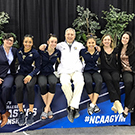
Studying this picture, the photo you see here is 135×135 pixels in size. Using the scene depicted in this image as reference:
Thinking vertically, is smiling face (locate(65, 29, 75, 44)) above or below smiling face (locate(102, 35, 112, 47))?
above

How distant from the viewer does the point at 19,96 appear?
7.12ft

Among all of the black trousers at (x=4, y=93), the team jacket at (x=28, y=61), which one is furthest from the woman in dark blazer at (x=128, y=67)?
the black trousers at (x=4, y=93)

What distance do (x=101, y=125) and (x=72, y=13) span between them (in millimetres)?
2951

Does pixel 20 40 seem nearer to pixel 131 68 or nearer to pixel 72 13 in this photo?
pixel 72 13

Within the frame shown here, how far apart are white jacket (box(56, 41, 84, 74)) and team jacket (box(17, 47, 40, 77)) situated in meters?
0.41

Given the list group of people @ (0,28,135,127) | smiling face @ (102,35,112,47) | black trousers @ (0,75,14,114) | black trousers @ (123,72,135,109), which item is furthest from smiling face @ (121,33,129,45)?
black trousers @ (0,75,14,114)

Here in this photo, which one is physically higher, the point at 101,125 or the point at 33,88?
the point at 33,88

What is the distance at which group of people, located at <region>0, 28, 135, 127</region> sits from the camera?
2.24 metres

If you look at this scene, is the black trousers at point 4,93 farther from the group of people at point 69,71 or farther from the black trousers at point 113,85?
the black trousers at point 113,85

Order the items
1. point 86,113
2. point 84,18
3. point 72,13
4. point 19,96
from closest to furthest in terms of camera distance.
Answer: point 19,96 < point 86,113 < point 84,18 < point 72,13

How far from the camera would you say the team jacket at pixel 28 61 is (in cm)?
234

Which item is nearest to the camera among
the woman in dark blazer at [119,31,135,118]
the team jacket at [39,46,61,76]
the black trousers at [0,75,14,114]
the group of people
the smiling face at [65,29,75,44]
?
the black trousers at [0,75,14,114]

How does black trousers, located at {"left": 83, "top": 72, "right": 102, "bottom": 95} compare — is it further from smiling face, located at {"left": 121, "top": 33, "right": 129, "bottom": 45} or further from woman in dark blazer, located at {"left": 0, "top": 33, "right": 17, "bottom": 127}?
woman in dark blazer, located at {"left": 0, "top": 33, "right": 17, "bottom": 127}

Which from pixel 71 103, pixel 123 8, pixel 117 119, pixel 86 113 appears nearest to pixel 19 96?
pixel 71 103
